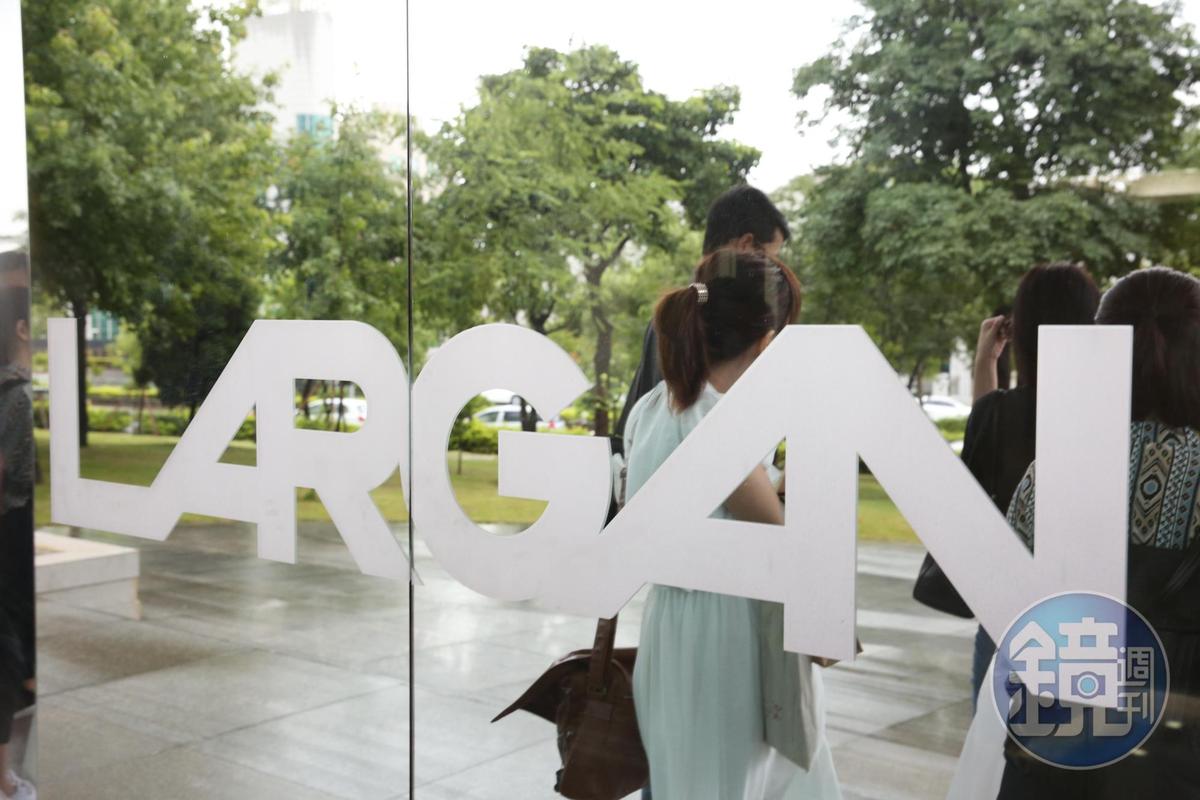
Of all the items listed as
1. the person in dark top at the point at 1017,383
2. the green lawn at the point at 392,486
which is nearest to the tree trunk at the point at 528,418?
the green lawn at the point at 392,486

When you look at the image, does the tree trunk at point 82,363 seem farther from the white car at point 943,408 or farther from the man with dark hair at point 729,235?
the white car at point 943,408

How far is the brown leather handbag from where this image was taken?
8.96ft

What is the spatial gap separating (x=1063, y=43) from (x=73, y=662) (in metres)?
3.52

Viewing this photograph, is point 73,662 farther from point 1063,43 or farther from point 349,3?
point 1063,43

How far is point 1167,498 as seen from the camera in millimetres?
2025

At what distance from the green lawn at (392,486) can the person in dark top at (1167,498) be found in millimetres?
417

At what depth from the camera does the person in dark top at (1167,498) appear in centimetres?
202

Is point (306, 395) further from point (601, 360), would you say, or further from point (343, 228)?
point (601, 360)

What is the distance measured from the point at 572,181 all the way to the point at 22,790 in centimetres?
275

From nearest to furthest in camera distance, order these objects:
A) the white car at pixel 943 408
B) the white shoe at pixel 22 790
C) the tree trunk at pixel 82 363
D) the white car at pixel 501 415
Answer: the white car at pixel 943 408
the white car at pixel 501 415
the tree trunk at pixel 82 363
the white shoe at pixel 22 790

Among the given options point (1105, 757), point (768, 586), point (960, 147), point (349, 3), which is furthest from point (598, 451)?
point (349, 3)

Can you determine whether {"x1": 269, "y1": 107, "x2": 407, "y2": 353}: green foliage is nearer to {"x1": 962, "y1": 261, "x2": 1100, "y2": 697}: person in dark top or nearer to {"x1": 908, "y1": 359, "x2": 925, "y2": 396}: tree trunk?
{"x1": 908, "y1": 359, "x2": 925, "y2": 396}: tree trunk

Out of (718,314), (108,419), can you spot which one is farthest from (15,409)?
(718,314)

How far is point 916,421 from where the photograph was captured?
7.44ft
